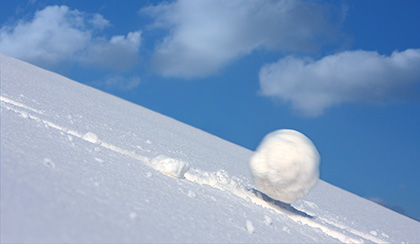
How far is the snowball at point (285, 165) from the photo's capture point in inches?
124

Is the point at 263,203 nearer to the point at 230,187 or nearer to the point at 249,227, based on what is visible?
the point at 230,187

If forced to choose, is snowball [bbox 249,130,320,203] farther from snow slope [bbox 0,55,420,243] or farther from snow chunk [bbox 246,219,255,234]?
snow chunk [bbox 246,219,255,234]

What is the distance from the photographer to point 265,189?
3.34 meters

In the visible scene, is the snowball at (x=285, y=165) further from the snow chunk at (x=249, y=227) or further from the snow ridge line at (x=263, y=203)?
the snow chunk at (x=249, y=227)

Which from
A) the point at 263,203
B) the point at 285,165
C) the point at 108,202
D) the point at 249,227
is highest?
the point at 285,165

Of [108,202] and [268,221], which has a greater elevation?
[268,221]

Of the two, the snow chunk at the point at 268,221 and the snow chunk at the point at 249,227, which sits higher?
the snow chunk at the point at 268,221

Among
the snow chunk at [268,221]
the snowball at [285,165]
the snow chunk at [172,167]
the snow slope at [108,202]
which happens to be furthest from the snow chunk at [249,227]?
the snowball at [285,165]

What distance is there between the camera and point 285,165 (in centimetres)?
314

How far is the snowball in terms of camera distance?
316 cm

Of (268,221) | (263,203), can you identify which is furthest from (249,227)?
(263,203)

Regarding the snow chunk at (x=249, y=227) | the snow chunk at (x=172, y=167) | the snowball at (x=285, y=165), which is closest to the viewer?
the snow chunk at (x=249, y=227)

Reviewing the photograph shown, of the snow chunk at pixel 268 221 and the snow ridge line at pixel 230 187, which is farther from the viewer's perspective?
the snow ridge line at pixel 230 187

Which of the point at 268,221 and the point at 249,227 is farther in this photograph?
the point at 268,221
